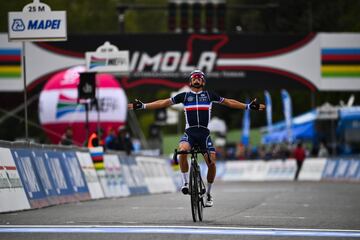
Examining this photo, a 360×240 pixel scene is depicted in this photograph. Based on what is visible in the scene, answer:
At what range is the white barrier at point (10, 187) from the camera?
1565 centimetres

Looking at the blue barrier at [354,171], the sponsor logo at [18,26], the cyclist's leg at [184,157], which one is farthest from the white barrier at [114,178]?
the blue barrier at [354,171]

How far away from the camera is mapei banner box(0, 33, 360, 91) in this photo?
135ft

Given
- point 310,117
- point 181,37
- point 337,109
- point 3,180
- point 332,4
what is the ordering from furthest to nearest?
point 332,4
point 310,117
point 337,109
point 181,37
point 3,180

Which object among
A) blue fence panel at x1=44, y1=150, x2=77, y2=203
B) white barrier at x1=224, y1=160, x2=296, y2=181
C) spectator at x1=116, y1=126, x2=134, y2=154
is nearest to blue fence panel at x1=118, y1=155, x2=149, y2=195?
spectator at x1=116, y1=126, x2=134, y2=154

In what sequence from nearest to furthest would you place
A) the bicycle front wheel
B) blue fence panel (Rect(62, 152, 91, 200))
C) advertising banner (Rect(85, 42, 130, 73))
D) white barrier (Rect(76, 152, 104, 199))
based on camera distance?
the bicycle front wheel
blue fence panel (Rect(62, 152, 91, 200))
white barrier (Rect(76, 152, 104, 199))
advertising banner (Rect(85, 42, 130, 73))

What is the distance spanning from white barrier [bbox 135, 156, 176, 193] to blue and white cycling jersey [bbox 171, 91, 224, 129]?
1470 cm

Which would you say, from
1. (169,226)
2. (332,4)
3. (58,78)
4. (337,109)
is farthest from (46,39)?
(332,4)

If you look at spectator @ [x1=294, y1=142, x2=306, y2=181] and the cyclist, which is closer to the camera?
the cyclist

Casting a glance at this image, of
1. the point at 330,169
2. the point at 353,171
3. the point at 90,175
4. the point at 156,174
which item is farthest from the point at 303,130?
the point at 90,175

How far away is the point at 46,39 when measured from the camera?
63.8 ft

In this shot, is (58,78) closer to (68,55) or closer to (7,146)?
(68,55)

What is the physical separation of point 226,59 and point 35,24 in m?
A: 22.3

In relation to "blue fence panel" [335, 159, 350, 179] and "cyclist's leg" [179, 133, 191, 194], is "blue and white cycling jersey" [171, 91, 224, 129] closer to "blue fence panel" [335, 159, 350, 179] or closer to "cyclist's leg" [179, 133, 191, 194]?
"cyclist's leg" [179, 133, 191, 194]

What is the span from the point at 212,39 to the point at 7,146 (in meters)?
25.6
